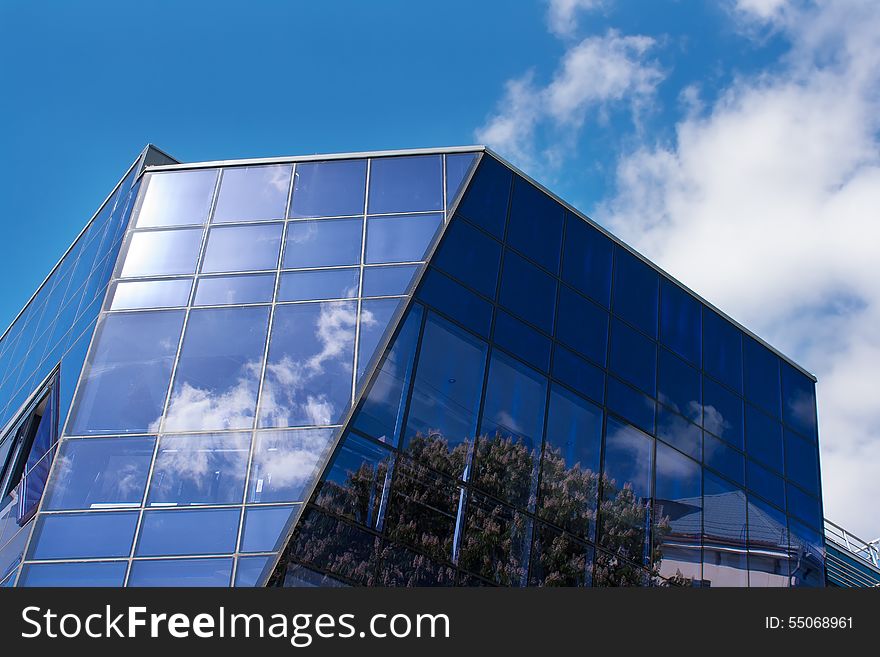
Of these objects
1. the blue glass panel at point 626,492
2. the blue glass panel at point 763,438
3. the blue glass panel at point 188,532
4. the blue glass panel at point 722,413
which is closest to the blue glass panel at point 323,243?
the blue glass panel at point 188,532

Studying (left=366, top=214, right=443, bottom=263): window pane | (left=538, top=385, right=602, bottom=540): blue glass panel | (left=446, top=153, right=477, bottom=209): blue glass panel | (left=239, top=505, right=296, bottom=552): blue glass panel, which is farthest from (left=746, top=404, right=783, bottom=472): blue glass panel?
(left=239, top=505, right=296, bottom=552): blue glass panel

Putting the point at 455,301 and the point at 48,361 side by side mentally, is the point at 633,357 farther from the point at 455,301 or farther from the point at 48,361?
the point at 48,361

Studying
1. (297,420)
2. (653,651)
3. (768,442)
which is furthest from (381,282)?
(768,442)

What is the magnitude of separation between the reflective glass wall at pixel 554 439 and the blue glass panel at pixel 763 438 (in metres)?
0.07

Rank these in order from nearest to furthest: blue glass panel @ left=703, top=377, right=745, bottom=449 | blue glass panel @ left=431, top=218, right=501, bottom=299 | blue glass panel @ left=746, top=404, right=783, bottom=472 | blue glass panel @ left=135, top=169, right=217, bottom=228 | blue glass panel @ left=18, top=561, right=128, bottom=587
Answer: blue glass panel @ left=18, top=561, right=128, bottom=587
blue glass panel @ left=431, top=218, right=501, bottom=299
blue glass panel @ left=135, top=169, right=217, bottom=228
blue glass panel @ left=703, top=377, right=745, bottom=449
blue glass panel @ left=746, top=404, right=783, bottom=472

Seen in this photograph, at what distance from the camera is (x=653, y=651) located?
16531 mm

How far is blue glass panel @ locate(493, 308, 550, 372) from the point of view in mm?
22859

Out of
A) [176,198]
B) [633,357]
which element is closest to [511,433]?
[633,357]

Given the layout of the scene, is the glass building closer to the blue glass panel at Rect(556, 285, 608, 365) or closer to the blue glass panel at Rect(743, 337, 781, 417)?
the blue glass panel at Rect(556, 285, 608, 365)

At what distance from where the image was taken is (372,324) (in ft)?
68.3

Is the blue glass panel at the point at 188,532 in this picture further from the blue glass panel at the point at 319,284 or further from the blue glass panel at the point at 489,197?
the blue glass panel at the point at 489,197

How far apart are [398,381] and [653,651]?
729 centimetres

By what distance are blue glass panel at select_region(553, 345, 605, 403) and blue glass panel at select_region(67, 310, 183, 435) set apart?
8.84m

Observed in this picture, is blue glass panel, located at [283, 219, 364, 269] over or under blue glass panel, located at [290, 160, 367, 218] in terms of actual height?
under
